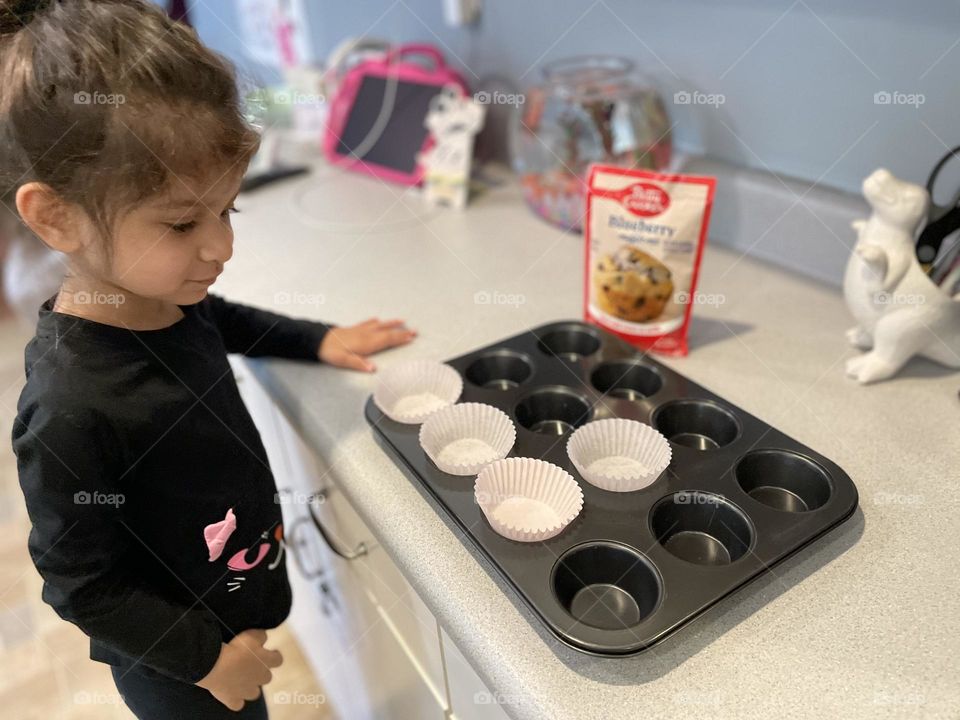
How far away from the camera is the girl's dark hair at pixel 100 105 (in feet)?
1.58

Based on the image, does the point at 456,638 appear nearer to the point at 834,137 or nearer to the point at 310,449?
the point at 310,449

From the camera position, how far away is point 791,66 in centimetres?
87

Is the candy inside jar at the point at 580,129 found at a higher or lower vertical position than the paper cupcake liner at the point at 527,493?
higher

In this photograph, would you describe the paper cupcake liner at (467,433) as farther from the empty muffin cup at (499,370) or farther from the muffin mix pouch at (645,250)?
the muffin mix pouch at (645,250)

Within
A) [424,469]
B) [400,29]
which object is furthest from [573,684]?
[400,29]

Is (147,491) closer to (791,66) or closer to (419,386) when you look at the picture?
(419,386)

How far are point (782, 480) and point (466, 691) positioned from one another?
0.32 meters

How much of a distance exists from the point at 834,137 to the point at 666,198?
28 cm

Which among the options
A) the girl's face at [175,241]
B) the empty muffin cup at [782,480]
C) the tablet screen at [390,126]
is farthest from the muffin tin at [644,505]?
the tablet screen at [390,126]

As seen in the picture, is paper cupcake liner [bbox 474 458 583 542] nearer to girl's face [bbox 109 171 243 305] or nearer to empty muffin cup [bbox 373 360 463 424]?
empty muffin cup [bbox 373 360 463 424]

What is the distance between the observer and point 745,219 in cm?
95

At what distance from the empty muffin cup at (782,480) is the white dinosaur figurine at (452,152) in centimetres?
71

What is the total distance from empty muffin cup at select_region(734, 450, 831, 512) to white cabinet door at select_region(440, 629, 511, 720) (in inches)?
10.4

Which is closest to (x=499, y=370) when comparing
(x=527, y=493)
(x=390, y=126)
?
(x=527, y=493)
